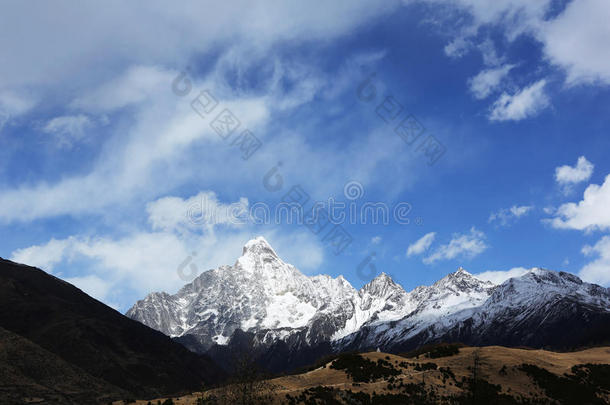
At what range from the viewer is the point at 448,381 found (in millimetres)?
75312

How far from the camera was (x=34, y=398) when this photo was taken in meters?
111

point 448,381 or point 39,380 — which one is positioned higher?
point 39,380

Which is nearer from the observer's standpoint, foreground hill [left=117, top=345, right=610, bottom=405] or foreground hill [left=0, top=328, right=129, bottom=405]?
foreground hill [left=117, top=345, right=610, bottom=405]

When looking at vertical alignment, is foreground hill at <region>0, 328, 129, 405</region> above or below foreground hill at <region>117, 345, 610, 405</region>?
above

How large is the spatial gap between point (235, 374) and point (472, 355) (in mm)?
50822

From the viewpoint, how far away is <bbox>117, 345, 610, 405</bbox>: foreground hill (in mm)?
65062

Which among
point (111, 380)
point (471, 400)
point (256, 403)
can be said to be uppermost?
point (111, 380)

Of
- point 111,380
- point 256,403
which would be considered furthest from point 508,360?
point 111,380

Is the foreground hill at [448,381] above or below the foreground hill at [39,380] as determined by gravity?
below

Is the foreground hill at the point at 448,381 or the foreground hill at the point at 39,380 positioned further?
the foreground hill at the point at 39,380

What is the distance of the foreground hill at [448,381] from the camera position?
213ft

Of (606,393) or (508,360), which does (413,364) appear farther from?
(606,393)

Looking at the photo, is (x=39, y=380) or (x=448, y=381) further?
(x=39, y=380)

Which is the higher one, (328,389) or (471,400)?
→ (328,389)
